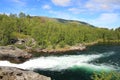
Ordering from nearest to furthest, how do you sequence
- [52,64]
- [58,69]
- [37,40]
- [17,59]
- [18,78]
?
[18,78]
[58,69]
[52,64]
[17,59]
[37,40]

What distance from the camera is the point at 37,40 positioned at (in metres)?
148

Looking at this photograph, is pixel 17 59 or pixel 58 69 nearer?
Result: pixel 58 69

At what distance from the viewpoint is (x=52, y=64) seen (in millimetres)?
94312

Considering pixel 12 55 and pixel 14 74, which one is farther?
pixel 12 55

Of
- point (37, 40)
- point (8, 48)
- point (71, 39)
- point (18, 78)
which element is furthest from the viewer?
point (71, 39)

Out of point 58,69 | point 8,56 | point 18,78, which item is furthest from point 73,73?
point 8,56

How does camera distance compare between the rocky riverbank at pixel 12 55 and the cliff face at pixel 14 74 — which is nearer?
the cliff face at pixel 14 74

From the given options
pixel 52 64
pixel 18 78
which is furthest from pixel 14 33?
pixel 18 78

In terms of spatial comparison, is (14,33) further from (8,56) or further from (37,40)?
(8,56)

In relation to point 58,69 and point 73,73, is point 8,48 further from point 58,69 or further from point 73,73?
point 73,73

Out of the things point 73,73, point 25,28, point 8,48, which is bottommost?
point 73,73

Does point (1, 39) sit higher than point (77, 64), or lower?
higher

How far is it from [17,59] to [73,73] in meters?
32.9

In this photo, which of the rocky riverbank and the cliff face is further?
the rocky riverbank
